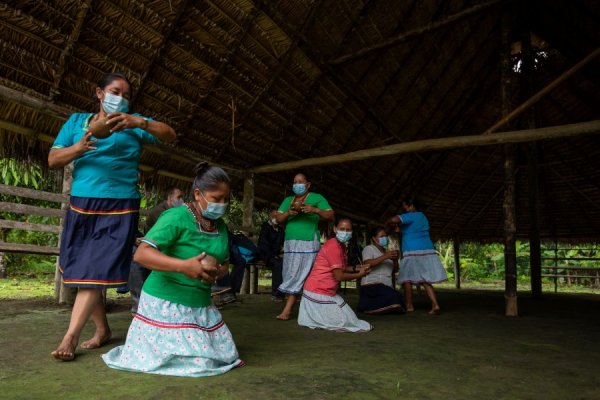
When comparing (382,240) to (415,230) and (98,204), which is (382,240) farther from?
(98,204)

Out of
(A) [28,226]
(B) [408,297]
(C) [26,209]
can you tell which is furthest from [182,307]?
(B) [408,297]

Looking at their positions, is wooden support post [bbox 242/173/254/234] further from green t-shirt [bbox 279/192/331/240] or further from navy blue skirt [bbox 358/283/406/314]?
green t-shirt [bbox 279/192/331/240]

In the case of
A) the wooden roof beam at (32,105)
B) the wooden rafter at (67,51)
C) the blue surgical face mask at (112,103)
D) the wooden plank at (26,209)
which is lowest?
the wooden plank at (26,209)

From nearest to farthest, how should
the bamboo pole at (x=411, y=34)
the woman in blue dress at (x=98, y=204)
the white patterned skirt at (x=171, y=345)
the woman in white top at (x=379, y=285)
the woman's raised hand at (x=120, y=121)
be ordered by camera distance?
the white patterned skirt at (x=171, y=345) < the woman's raised hand at (x=120, y=121) < the woman in blue dress at (x=98, y=204) < the woman in white top at (x=379, y=285) < the bamboo pole at (x=411, y=34)

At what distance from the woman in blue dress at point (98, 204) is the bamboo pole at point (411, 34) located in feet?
11.9

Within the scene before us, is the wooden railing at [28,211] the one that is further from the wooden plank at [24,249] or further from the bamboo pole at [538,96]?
the bamboo pole at [538,96]

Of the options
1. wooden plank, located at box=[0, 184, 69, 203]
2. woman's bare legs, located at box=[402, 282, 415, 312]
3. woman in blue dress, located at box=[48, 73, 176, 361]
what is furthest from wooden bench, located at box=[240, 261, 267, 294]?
woman in blue dress, located at box=[48, 73, 176, 361]

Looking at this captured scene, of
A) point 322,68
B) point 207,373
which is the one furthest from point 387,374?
Answer: point 322,68

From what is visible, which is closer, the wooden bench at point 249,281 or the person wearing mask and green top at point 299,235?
the person wearing mask and green top at point 299,235

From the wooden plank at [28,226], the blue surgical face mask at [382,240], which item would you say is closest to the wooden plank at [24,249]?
the wooden plank at [28,226]

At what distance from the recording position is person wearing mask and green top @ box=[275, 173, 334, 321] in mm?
3994

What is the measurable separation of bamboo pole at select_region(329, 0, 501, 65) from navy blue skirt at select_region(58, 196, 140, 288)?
3.91 m


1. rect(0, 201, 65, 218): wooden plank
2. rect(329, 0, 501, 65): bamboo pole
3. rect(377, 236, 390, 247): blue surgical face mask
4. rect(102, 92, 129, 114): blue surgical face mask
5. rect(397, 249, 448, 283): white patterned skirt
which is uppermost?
rect(329, 0, 501, 65): bamboo pole

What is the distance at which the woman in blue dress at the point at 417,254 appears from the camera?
195 inches
